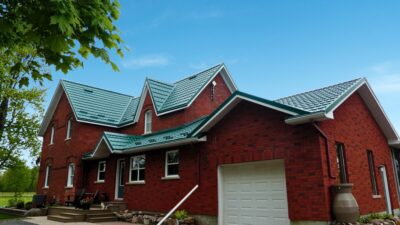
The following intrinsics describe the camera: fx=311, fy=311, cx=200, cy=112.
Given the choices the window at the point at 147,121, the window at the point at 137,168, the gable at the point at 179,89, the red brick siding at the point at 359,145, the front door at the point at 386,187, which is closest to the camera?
the red brick siding at the point at 359,145

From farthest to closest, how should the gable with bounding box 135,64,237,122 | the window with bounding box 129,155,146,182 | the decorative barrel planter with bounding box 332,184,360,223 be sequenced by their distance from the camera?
the gable with bounding box 135,64,237,122, the window with bounding box 129,155,146,182, the decorative barrel planter with bounding box 332,184,360,223

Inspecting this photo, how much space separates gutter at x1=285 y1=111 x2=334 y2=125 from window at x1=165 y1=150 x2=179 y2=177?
670cm

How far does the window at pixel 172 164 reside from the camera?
1529cm

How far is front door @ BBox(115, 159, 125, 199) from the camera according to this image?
18.7 m

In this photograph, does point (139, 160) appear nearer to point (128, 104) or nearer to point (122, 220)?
point (122, 220)

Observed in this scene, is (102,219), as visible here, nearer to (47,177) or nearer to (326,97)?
(47,177)

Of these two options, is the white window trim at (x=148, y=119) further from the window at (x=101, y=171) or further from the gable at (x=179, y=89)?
the window at (x=101, y=171)

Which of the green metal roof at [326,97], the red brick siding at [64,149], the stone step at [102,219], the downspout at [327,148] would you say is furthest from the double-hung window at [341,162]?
the red brick siding at [64,149]

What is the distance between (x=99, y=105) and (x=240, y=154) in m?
15.3

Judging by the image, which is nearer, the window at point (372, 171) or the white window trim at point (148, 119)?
the window at point (372, 171)

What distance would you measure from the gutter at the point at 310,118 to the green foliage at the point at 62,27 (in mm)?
6381

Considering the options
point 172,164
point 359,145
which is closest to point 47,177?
point 172,164

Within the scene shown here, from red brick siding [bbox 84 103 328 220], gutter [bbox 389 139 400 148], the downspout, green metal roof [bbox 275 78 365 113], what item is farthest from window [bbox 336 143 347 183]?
gutter [bbox 389 139 400 148]

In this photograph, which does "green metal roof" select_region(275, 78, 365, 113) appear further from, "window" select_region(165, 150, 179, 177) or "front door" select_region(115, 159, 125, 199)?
"front door" select_region(115, 159, 125, 199)
